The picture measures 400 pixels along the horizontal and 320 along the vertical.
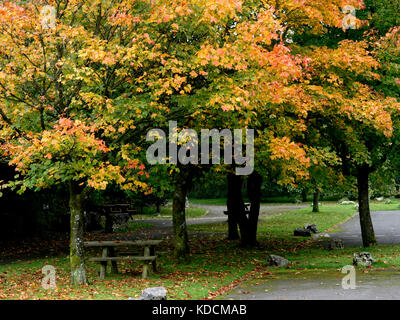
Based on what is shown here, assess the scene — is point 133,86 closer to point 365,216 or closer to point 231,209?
point 231,209

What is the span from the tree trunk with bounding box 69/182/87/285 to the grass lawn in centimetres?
40

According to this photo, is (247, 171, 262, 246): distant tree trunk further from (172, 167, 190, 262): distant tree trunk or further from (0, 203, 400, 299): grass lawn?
(172, 167, 190, 262): distant tree trunk

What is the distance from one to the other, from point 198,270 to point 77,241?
392cm

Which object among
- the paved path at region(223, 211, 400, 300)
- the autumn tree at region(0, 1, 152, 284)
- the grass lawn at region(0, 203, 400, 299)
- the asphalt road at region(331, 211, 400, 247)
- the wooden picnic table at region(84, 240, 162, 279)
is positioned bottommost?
the asphalt road at region(331, 211, 400, 247)

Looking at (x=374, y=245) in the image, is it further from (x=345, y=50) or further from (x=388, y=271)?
(x=345, y=50)

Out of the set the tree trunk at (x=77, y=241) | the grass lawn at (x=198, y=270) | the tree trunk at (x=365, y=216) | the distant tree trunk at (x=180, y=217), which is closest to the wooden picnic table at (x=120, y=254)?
the tree trunk at (x=77, y=241)

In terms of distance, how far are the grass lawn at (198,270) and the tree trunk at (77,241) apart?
0.40 metres

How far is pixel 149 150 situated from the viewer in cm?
1320

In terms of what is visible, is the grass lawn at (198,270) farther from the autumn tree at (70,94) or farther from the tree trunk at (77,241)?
the autumn tree at (70,94)

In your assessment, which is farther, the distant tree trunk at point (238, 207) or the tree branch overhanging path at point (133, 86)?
the distant tree trunk at point (238, 207)

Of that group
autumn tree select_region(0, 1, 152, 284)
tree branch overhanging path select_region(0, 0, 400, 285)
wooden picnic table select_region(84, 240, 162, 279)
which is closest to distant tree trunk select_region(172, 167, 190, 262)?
tree branch overhanging path select_region(0, 0, 400, 285)

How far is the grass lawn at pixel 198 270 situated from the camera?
10.7 m

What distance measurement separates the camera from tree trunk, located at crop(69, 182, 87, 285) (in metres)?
11.9

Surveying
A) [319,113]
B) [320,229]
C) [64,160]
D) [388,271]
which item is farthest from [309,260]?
[320,229]
